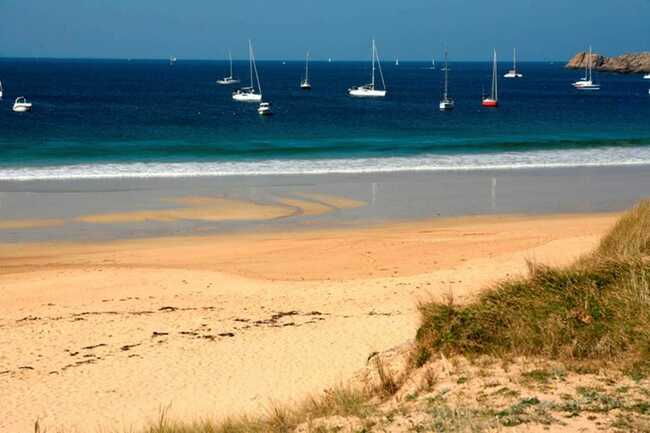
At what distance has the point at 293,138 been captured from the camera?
4612 cm

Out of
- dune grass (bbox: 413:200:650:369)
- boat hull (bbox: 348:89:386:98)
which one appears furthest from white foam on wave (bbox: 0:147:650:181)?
boat hull (bbox: 348:89:386:98)


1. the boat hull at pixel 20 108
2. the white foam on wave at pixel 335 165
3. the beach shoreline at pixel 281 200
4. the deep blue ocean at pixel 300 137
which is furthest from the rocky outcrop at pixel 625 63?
the beach shoreline at pixel 281 200

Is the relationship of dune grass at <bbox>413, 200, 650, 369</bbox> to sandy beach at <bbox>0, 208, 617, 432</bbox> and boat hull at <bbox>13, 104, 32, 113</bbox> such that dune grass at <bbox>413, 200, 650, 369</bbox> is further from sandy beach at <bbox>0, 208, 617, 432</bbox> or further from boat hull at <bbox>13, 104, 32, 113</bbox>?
boat hull at <bbox>13, 104, 32, 113</bbox>

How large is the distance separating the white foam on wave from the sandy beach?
477 inches

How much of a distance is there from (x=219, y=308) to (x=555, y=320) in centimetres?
644

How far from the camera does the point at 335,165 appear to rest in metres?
34.5

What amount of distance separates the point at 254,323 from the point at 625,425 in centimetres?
681

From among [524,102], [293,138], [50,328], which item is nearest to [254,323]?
[50,328]

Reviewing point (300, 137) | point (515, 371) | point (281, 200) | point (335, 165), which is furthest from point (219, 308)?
point (300, 137)

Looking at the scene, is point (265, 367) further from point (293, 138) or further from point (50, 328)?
point (293, 138)

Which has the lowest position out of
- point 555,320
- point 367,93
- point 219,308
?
point 219,308

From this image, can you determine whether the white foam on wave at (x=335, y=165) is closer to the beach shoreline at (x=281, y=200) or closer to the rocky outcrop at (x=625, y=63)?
the beach shoreline at (x=281, y=200)

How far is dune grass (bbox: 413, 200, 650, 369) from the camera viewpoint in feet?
25.0

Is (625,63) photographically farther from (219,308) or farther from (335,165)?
(219,308)
